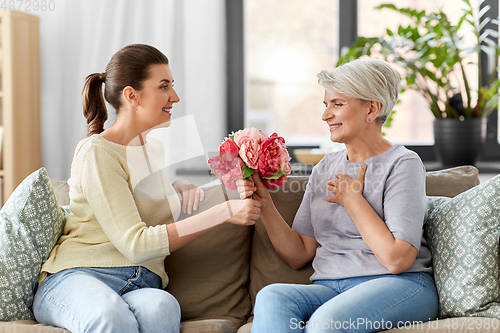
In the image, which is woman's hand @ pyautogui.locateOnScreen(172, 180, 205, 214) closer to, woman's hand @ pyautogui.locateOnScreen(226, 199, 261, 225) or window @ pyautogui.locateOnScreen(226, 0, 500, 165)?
woman's hand @ pyautogui.locateOnScreen(226, 199, 261, 225)

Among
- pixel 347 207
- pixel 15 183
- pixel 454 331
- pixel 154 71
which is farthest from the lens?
pixel 15 183

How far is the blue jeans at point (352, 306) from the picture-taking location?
1214 millimetres

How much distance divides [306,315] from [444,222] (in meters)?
0.55

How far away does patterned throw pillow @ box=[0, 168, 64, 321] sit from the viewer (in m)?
1.36

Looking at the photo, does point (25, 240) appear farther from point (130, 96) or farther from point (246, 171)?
point (246, 171)

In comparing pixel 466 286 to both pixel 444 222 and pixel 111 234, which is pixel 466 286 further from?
pixel 111 234

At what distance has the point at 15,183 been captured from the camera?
2.60 m

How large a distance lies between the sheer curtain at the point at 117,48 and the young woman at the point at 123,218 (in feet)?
3.49

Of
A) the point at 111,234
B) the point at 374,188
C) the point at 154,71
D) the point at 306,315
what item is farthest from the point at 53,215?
the point at 374,188

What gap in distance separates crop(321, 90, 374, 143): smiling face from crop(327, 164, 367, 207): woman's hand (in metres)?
0.13

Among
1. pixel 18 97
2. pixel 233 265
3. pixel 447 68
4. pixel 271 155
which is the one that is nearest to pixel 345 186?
pixel 271 155

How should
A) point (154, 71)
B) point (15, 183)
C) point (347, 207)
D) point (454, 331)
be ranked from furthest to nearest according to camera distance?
point (15, 183) → point (154, 71) → point (347, 207) → point (454, 331)

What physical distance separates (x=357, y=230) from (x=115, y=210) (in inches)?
30.3

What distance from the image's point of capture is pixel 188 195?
162 centimetres
